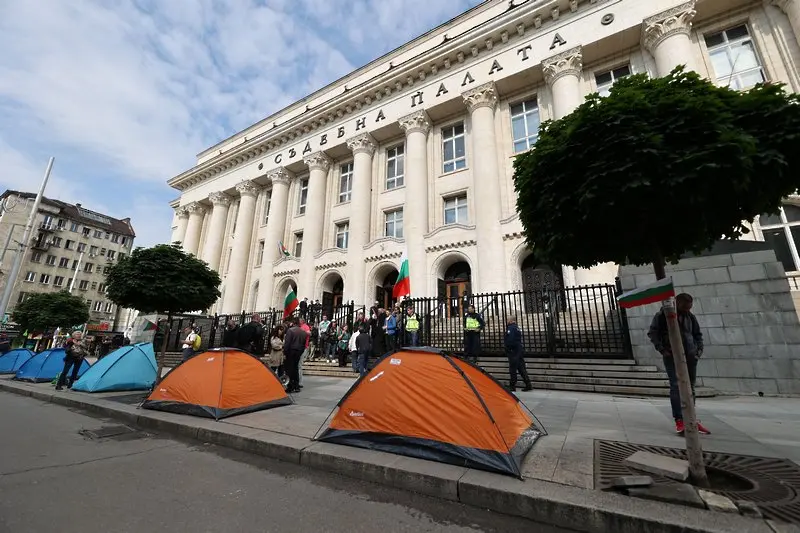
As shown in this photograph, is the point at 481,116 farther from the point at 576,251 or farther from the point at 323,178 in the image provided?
the point at 576,251

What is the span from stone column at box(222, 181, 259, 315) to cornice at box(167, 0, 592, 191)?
344cm

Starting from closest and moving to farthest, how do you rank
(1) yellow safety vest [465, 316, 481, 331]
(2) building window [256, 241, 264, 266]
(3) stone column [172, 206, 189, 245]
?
(1) yellow safety vest [465, 316, 481, 331] → (2) building window [256, 241, 264, 266] → (3) stone column [172, 206, 189, 245]

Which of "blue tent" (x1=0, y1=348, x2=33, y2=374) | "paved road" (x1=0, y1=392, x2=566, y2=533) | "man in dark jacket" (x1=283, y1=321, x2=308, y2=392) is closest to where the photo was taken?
"paved road" (x1=0, y1=392, x2=566, y2=533)

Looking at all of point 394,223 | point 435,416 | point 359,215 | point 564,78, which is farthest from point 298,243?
point 435,416

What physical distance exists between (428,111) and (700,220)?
20.4m

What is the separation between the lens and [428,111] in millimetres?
21641

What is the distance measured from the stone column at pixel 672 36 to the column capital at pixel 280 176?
2408 centimetres

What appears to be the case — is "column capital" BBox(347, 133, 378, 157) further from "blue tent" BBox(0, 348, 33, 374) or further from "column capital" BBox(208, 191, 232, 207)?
"blue tent" BBox(0, 348, 33, 374)

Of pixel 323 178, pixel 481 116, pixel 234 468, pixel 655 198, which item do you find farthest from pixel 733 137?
pixel 323 178

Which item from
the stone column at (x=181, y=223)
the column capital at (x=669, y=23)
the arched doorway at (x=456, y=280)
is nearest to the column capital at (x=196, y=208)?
the stone column at (x=181, y=223)

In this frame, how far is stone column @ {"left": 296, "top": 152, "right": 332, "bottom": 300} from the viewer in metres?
23.3

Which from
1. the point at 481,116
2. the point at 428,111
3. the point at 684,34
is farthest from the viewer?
the point at 428,111

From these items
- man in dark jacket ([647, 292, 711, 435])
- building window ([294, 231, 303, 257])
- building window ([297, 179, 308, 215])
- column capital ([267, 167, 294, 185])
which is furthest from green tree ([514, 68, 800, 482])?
column capital ([267, 167, 294, 185])

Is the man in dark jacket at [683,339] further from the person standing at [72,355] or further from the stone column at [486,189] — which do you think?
the person standing at [72,355]
